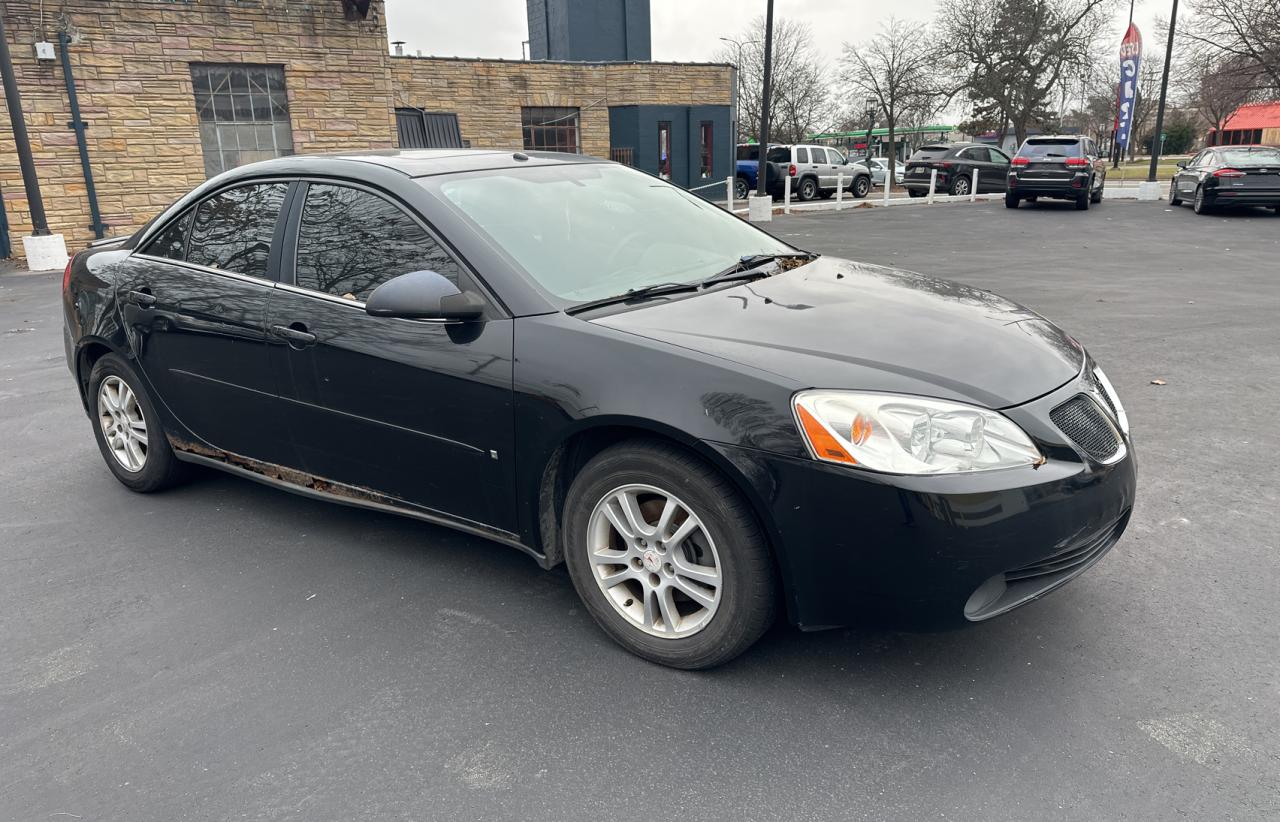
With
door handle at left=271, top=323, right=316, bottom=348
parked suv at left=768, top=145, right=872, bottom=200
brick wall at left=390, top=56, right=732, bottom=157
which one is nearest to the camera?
door handle at left=271, top=323, right=316, bottom=348

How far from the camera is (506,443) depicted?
118 inches

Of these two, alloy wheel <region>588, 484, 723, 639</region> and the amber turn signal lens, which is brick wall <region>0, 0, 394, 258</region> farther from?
the amber turn signal lens

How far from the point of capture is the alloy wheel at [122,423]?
4441mm

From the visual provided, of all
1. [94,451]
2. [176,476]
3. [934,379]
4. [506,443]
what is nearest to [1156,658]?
[934,379]

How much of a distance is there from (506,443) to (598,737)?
99 cm

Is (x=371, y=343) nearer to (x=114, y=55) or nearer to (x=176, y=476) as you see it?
(x=176, y=476)

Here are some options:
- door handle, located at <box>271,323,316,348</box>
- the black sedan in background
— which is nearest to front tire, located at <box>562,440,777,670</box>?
door handle, located at <box>271,323,316,348</box>

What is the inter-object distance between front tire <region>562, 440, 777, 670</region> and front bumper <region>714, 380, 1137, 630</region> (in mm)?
115

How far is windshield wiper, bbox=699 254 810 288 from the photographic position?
3451 millimetres

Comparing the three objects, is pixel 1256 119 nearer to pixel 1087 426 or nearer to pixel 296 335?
pixel 1087 426

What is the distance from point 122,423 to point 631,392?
125 inches

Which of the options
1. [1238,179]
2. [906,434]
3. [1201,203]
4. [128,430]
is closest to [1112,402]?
[906,434]

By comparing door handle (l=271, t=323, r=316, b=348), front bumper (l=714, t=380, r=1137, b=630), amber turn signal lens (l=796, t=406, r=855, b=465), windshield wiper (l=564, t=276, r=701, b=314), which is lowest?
front bumper (l=714, t=380, r=1137, b=630)

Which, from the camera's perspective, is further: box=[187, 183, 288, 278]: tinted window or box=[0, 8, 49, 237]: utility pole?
box=[0, 8, 49, 237]: utility pole
